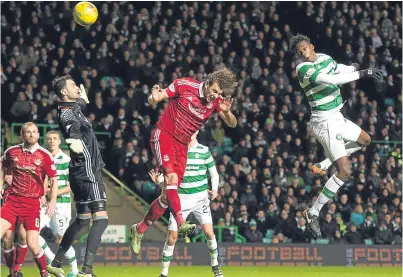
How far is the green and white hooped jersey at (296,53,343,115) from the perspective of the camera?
542 inches

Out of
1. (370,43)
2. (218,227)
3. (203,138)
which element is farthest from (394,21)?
(218,227)

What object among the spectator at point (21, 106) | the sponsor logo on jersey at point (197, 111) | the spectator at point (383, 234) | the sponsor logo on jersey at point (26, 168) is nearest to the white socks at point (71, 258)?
the sponsor logo on jersey at point (26, 168)

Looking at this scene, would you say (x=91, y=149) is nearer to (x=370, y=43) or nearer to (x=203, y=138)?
(x=203, y=138)

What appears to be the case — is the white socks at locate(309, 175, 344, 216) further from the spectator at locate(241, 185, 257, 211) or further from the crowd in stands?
the spectator at locate(241, 185, 257, 211)

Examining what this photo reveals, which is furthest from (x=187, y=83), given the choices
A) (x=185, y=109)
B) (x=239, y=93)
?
(x=239, y=93)

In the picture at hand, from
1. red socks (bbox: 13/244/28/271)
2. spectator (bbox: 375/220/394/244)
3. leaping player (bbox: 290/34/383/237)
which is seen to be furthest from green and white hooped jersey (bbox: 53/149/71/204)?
spectator (bbox: 375/220/394/244)

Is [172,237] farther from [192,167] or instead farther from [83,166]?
[83,166]

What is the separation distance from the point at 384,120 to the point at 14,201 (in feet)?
54.4

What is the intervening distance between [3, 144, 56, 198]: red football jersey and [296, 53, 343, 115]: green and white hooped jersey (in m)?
3.78

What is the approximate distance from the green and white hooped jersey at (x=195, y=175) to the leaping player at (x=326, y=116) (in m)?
2.01

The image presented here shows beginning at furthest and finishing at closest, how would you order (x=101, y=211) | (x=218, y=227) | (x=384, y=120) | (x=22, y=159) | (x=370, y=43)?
1. (x=370, y=43)
2. (x=384, y=120)
3. (x=218, y=227)
4. (x=22, y=159)
5. (x=101, y=211)

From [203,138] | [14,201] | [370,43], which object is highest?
[370,43]

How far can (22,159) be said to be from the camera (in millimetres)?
13359

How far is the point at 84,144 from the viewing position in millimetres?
12422
